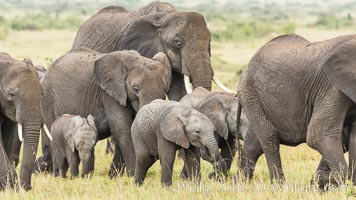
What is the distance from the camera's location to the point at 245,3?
174 m

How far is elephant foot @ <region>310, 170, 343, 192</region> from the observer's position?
1076cm

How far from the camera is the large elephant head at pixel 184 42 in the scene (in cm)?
1472

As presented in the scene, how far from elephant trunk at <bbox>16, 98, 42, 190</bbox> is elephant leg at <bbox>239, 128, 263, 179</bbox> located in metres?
2.61

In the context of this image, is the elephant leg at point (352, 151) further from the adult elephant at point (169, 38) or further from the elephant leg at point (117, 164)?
the adult elephant at point (169, 38)

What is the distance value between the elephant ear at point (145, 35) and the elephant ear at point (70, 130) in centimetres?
250

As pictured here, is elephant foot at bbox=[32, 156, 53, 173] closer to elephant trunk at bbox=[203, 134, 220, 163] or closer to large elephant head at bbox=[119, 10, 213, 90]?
large elephant head at bbox=[119, 10, 213, 90]

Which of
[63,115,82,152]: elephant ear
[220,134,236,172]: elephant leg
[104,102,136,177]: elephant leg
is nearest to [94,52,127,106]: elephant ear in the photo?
[104,102,136,177]: elephant leg

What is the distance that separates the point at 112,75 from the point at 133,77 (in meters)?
0.34

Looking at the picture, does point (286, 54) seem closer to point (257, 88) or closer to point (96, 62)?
point (257, 88)

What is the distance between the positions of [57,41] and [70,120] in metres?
36.7

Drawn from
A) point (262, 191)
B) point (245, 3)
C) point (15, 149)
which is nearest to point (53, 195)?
point (15, 149)

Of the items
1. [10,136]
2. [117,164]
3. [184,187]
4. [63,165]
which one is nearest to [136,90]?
[117,164]

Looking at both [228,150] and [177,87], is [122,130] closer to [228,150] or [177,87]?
[228,150]

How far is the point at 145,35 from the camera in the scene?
15523mm
